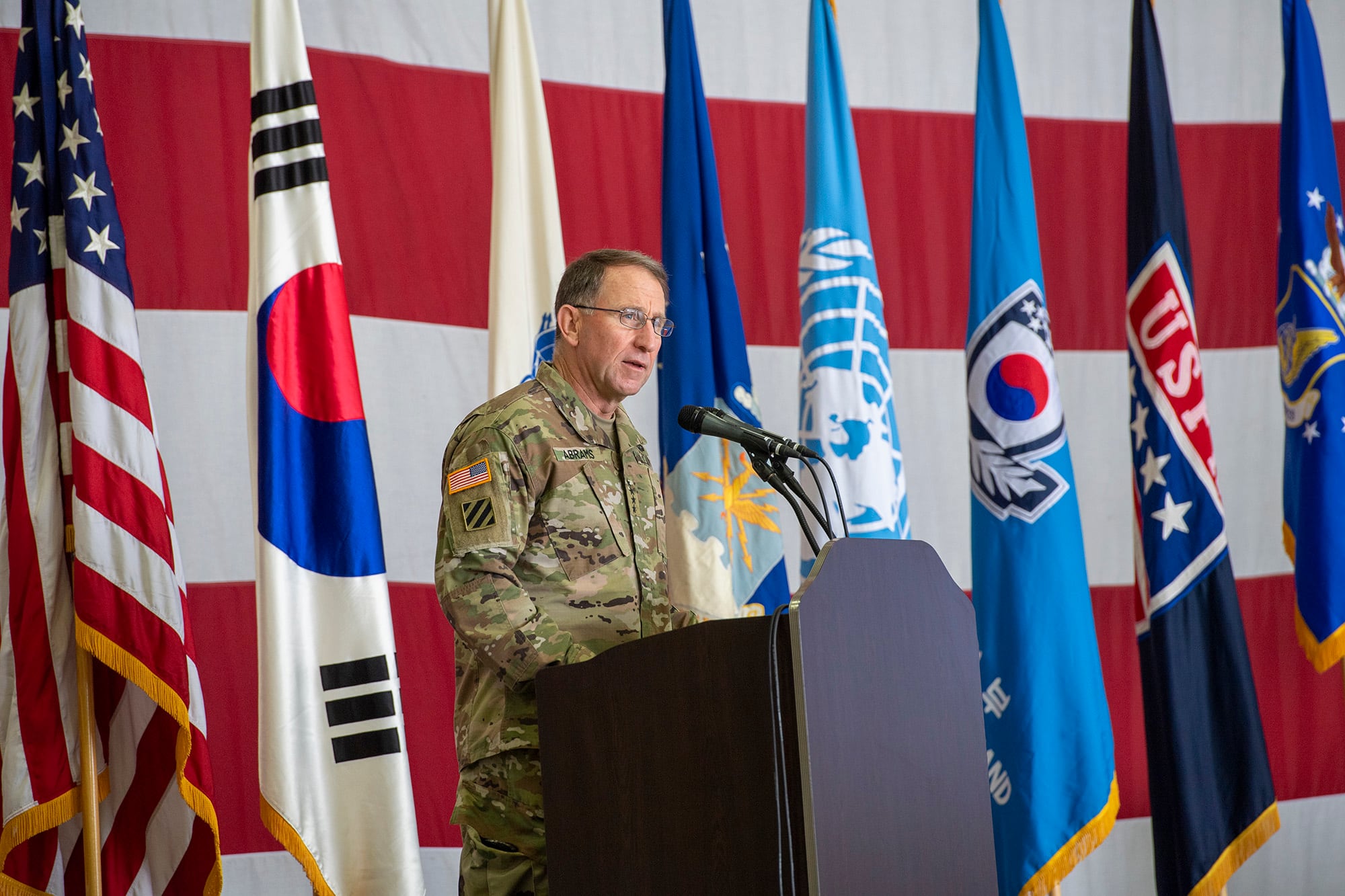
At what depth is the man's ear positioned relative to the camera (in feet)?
6.39

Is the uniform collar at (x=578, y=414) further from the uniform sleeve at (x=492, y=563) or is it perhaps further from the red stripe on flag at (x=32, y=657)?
the red stripe on flag at (x=32, y=657)

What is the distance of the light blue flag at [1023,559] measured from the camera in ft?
9.00

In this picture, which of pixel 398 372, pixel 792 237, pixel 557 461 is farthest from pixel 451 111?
pixel 557 461

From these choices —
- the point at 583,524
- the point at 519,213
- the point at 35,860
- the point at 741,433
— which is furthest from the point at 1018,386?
the point at 35,860

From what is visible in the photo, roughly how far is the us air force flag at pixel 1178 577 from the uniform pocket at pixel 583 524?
64.9 inches

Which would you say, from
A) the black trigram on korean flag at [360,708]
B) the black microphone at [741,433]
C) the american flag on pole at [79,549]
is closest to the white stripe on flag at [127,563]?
the american flag on pole at [79,549]

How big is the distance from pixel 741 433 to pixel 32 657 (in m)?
1.61

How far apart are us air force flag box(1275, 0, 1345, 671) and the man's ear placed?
2.06 meters

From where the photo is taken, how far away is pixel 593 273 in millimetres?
1959

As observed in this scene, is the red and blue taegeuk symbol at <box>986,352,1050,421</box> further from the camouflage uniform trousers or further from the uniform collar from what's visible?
the camouflage uniform trousers

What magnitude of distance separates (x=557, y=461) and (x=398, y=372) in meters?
1.55

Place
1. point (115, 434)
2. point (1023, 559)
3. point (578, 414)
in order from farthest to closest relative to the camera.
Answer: point (1023, 559) → point (115, 434) → point (578, 414)

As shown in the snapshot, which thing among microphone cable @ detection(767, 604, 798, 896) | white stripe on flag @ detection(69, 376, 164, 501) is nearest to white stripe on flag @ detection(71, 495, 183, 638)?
white stripe on flag @ detection(69, 376, 164, 501)

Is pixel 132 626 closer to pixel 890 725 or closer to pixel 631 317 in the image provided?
pixel 631 317
